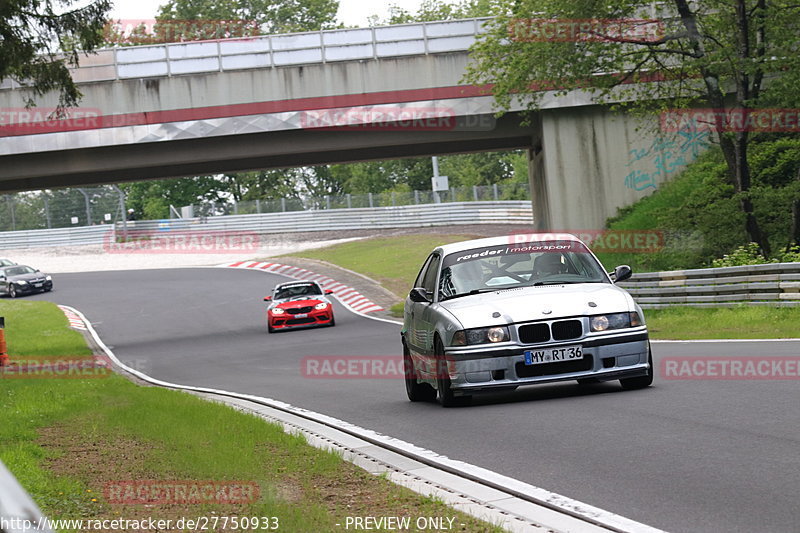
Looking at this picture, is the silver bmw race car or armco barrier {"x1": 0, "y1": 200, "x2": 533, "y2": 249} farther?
armco barrier {"x1": 0, "y1": 200, "x2": 533, "y2": 249}

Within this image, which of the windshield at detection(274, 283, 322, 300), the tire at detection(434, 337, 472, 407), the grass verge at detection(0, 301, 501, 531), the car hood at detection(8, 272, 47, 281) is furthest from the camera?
the car hood at detection(8, 272, 47, 281)

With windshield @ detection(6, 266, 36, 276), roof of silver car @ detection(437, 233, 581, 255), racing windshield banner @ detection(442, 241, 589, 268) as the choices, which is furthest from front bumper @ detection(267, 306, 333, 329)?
windshield @ detection(6, 266, 36, 276)

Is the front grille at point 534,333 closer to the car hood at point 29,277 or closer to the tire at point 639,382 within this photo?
the tire at point 639,382

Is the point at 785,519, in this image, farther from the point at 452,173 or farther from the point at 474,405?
the point at 452,173

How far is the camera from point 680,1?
2830 centimetres

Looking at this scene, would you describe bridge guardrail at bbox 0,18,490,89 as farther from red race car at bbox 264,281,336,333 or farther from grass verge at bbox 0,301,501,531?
grass verge at bbox 0,301,501,531

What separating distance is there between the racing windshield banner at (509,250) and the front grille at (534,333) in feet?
5.06

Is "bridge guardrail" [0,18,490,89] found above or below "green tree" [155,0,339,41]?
below

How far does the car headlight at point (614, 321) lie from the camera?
34.9 feet

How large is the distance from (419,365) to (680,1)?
1906cm

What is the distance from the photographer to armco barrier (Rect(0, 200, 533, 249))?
222 ft

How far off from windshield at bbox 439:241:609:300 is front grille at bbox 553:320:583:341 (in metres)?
1.07

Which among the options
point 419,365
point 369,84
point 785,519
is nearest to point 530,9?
point 369,84

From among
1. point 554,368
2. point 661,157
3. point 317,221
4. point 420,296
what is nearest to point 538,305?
point 554,368
